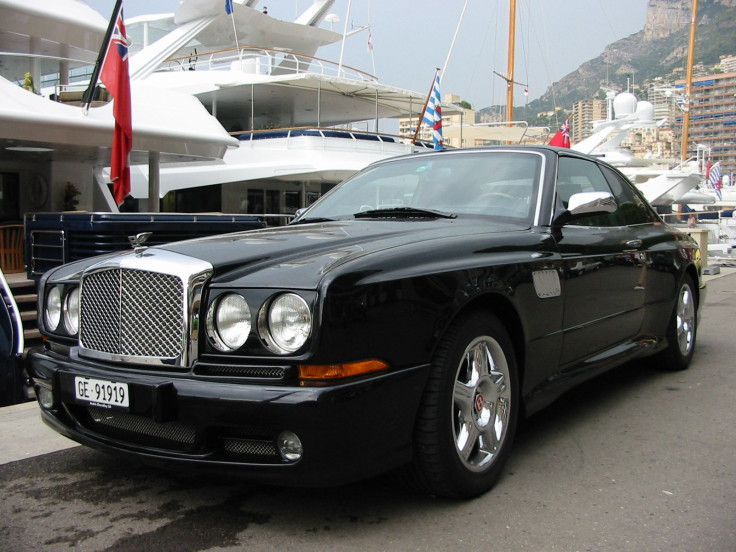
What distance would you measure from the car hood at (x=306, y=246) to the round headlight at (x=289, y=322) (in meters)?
0.06

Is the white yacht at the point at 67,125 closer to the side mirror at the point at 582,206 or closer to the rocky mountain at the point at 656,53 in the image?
the side mirror at the point at 582,206

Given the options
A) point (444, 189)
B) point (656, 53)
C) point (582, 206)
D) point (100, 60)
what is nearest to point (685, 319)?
point (582, 206)

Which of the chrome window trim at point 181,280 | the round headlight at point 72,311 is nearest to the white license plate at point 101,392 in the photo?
the chrome window trim at point 181,280

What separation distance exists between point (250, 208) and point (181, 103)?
9.08m

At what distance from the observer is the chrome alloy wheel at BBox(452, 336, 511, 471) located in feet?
9.63

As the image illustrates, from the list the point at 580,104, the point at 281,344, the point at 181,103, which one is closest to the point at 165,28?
the point at 181,103

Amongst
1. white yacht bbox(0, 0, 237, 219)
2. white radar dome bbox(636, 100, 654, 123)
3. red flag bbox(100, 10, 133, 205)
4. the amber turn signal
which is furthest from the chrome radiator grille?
white radar dome bbox(636, 100, 654, 123)

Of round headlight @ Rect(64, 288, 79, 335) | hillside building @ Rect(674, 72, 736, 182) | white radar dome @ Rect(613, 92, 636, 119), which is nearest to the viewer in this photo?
round headlight @ Rect(64, 288, 79, 335)

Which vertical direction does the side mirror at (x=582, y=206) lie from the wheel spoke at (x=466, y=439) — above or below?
above

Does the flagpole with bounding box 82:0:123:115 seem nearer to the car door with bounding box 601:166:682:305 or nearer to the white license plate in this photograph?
the car door with bounding box 601:166:682:305

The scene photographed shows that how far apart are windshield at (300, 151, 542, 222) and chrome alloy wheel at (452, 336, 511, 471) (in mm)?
942

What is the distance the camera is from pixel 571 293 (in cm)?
367

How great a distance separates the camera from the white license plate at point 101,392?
262cm

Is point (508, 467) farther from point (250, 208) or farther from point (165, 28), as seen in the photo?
point (165, 28)
